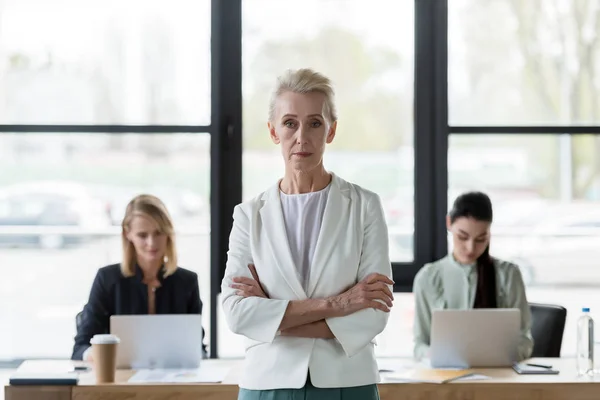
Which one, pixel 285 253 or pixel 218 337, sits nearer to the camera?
pixel 285 253

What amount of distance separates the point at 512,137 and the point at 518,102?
18 cm

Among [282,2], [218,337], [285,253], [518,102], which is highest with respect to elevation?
[282,2]

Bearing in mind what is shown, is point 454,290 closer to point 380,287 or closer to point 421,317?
point 421,317

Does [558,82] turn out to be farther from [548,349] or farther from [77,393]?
[77,393]

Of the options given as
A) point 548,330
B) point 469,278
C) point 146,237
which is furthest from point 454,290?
point 146,237

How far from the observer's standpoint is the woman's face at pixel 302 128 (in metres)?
2.16

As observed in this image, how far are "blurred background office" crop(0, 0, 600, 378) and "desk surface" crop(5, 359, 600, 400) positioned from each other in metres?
1.40

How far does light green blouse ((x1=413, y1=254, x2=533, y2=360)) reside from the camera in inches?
145

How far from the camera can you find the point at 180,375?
123 inches

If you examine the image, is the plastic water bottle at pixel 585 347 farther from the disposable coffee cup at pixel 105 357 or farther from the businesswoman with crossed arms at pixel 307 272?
the disposable coffee cup at pixel 105 357

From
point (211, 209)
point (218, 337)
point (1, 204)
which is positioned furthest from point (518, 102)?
point (1, 204)

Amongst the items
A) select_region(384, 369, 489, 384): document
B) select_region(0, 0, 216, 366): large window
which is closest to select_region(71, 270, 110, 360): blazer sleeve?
select_region(0, 0, 216, 366): large window

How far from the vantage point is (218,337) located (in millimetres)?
4496

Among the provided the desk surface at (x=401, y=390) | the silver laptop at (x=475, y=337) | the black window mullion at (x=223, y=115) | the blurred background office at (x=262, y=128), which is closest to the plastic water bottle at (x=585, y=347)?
the desk surface at (x=401, y=390)
